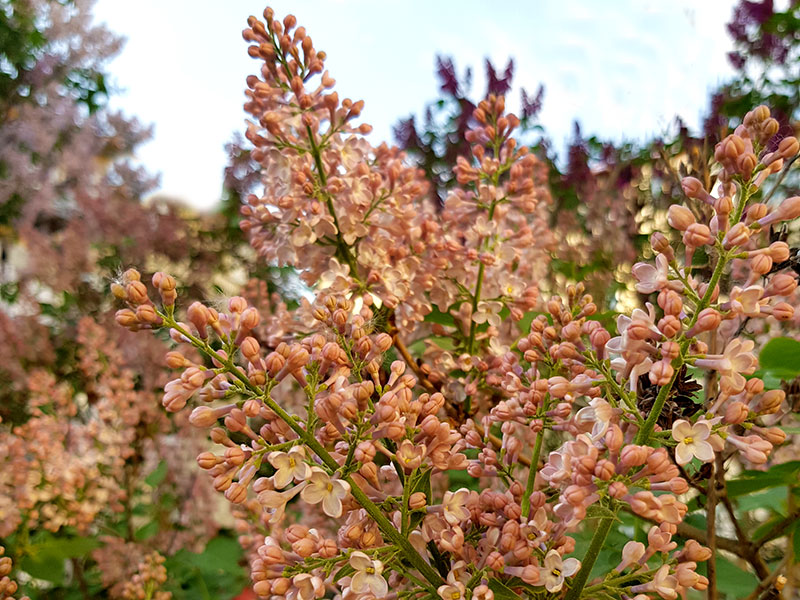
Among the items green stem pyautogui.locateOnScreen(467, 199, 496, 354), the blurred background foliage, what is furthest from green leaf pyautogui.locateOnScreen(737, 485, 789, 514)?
green stem pyautogui.locateOnScreen(467, 199, 496, 354)

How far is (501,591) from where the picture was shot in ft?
0.95

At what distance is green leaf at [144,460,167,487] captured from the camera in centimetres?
97

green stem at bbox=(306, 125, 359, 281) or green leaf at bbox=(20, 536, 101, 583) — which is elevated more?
green stem at bbox=(306, 125, 359, 281)

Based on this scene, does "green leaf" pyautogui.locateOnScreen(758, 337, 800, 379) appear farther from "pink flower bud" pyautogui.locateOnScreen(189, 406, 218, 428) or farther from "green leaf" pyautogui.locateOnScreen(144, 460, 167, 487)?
"green leaf" pyautogui.locateOnScreen(144, 460, 167, 487)

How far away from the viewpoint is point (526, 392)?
320mm

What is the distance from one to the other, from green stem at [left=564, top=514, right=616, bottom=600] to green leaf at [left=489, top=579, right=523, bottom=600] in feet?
0.08

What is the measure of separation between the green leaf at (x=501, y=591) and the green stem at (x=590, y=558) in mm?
26

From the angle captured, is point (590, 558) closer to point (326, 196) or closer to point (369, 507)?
point (369, 507)

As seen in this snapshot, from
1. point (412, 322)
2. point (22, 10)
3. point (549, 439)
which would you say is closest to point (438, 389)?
point (412, 322)

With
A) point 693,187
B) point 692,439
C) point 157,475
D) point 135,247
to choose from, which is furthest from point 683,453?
point 135,247

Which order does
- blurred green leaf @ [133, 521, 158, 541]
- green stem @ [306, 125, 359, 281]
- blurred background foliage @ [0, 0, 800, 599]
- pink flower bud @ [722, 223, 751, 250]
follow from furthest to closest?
blurred green leaf @ [133, 521, 158, 541] < blurred background foliage @ [0, 0, 800, 599] < green stem @ [306, 125, 359, 281] < pink flower bud @ [722, 223, 751, 250]

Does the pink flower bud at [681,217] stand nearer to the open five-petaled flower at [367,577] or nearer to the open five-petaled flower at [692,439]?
the open five-petaled flower at [692,439]

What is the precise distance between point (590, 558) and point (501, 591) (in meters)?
0.05

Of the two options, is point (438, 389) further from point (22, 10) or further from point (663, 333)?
point (22, 10)
